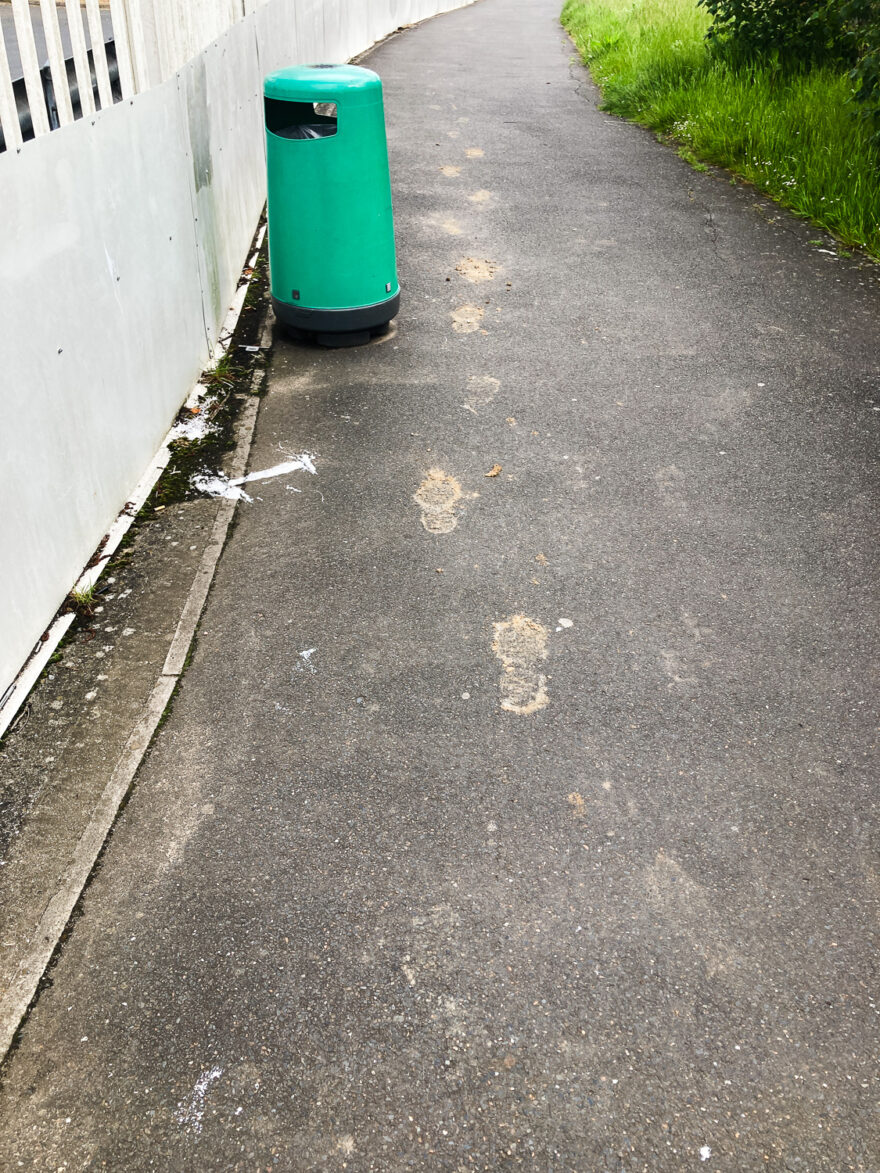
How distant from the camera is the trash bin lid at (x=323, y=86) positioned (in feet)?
17.4

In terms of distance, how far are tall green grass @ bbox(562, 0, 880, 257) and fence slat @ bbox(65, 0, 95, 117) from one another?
6429mm

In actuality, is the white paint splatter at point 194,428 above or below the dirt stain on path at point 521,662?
above

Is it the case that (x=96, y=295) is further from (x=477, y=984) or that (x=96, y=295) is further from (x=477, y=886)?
(x=477, y=984)

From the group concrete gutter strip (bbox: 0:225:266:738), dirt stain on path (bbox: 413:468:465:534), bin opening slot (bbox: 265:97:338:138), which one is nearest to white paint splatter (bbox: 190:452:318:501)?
concrete gutter strip (bbox: 0:225:266:738)

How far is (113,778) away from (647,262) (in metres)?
6.39

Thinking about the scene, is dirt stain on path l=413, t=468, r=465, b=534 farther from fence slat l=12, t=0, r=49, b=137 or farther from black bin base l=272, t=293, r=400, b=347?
fence slat l=12, t=0, r=49, b=137

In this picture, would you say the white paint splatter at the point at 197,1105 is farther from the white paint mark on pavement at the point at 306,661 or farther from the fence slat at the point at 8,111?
the fence slat at the point at 8,111

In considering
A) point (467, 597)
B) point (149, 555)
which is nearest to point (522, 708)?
point (467, 597)

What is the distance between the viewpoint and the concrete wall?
332 centimetres

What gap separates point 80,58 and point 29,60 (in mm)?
511

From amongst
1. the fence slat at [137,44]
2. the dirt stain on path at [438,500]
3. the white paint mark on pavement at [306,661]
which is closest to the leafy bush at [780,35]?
the dirt stain on path at [438,500]

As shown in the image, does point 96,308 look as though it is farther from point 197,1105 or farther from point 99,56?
point 197,1105

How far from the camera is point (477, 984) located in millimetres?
2660

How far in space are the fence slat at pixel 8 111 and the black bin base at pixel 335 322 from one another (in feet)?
9.68
